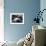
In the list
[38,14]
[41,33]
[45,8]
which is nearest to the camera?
[41,33]

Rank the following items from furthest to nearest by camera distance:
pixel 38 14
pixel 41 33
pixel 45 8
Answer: pixel 38 14 < pixel 45 8 < pixel 41 33

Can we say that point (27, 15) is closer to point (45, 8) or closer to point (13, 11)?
point (13, 11)

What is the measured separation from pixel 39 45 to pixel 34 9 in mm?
2942

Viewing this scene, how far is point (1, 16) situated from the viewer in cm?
536

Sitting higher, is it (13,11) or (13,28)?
(13,11)

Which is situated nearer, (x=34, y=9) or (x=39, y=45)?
(x=39, y=45)

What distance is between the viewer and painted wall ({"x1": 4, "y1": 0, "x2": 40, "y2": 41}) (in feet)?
17.4

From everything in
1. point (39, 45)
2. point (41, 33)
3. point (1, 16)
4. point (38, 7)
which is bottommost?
point (39, 45)

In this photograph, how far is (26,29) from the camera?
5.32 metres

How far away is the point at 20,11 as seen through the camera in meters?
5.30

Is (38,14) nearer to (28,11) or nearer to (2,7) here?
(28,11)

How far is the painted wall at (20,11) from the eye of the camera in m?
5.29

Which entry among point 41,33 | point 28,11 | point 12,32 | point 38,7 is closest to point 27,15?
point 28,11

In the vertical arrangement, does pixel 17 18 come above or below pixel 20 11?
below
